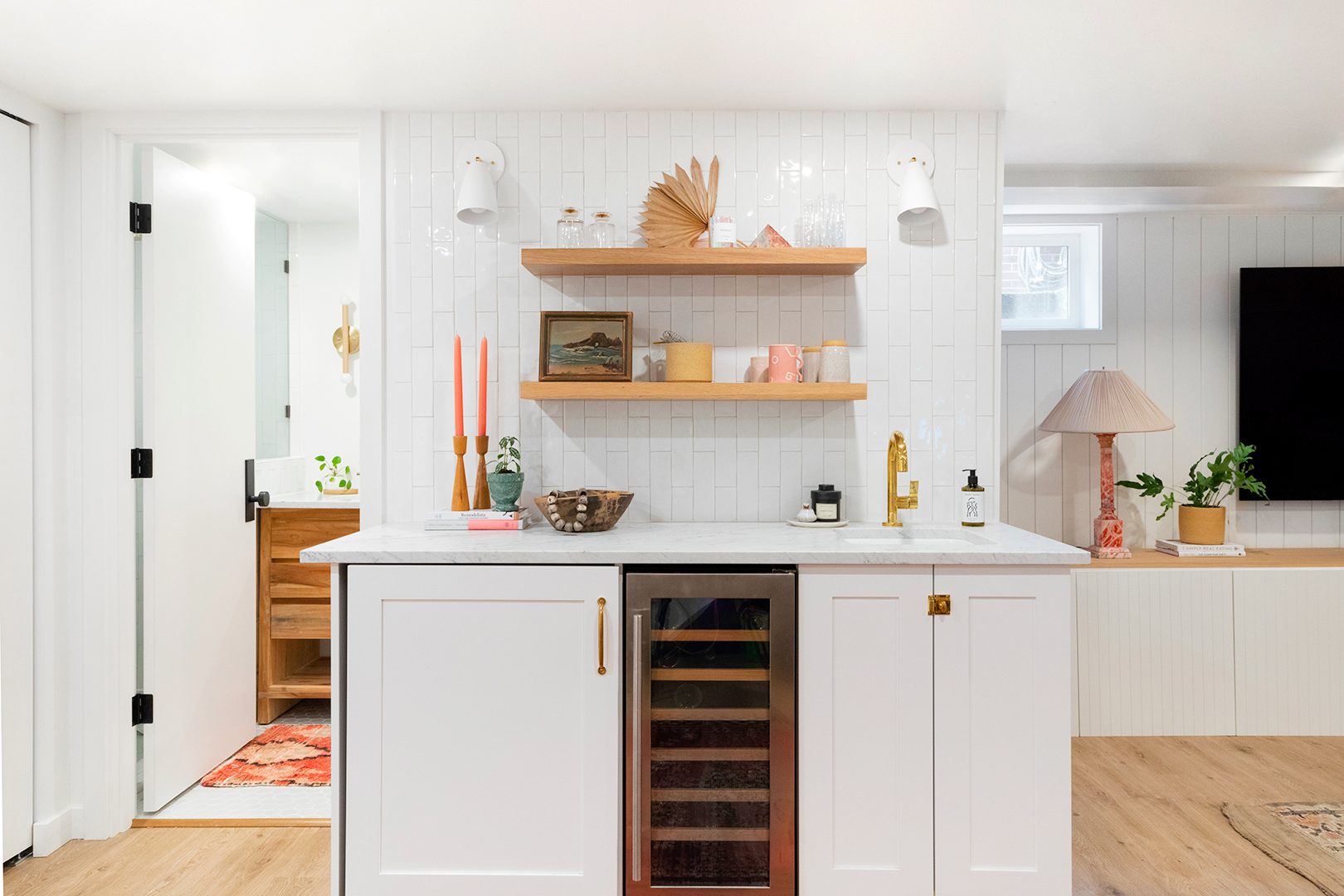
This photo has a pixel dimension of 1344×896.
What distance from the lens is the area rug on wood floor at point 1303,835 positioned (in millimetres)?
2043

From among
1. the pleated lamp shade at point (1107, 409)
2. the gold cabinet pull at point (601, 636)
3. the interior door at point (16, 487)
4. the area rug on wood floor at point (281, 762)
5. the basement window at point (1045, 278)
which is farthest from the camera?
the basement window at point (1045, 278)

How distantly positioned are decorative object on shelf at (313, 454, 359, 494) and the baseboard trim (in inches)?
54.1

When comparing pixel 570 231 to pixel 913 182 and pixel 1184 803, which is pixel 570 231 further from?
pixel 1184 803

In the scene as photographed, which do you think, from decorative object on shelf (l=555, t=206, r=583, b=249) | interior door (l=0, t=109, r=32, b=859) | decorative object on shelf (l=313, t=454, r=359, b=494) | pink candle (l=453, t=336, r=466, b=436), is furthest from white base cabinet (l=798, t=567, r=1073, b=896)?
decorative object on shelf (l=313, t=454, r=359, b=494)

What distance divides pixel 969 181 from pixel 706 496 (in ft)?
4.33

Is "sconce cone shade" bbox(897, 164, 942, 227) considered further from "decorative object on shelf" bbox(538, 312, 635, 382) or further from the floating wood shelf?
"decorative object on shelf" bbox(538, 312, 635, 382)

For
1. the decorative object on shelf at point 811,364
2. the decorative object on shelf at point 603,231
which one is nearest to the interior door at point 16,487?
the decorative object on shelf at point 603,231

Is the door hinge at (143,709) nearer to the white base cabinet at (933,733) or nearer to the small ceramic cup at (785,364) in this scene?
the white base cabinet at (933,733)

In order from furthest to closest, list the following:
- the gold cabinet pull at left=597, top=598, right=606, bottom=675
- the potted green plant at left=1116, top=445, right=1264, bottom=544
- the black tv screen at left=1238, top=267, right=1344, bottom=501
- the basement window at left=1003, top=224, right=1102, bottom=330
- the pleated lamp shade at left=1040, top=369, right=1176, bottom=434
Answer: the basement window at left=1003, top=224, right=1102, bottom=330 → the black tv screen at left=1238, top=267, right=1344, bottom=501 → the potted green plant at left=1116, top=445, right=1264, bottom=544 → the pleated lamp shade at left=1040, top=369, right=1176, bottom=434 → the gold cabinet pull at left=597, top=598, right=606, bottom=675

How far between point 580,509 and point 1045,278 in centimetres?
257

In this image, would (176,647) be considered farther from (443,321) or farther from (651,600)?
(651,600)

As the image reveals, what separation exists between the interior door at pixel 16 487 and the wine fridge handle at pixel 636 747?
5.99 ft

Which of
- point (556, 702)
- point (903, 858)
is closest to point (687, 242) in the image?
point (556, 702)

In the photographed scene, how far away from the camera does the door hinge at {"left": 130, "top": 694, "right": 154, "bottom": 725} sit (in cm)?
239
